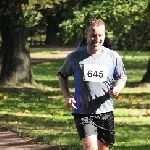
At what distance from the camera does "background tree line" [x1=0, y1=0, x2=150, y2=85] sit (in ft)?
53.1

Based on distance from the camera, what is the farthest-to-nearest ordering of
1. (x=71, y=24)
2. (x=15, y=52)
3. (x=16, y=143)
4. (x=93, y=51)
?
(x=15, y=52)
(x=71, y=24)
(x=16, y=143)
(x=93, y=51)

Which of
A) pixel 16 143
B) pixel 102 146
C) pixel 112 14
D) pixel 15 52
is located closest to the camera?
pixel 102 146

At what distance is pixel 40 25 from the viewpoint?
186 feet

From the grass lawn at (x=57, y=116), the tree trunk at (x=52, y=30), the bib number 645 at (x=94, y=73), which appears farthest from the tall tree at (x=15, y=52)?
the tree trunk at (x=52, y=30)

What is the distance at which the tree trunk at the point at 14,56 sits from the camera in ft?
63.7

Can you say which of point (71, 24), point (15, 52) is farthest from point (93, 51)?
point (15, 52)

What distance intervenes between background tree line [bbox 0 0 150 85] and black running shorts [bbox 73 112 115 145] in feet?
32.3

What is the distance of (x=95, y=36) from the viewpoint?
5824mm

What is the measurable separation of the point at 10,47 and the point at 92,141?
13.9 m

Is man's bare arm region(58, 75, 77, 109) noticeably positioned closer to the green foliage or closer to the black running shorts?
the black running shorts

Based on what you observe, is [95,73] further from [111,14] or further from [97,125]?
[111,14]

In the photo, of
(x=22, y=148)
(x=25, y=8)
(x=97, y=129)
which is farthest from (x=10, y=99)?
(x=97, y=129)

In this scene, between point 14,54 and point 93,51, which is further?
point 14,54

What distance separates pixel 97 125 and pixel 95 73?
562 mm
